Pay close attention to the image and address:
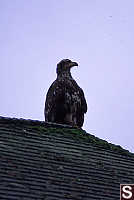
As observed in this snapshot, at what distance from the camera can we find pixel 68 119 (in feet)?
39.4

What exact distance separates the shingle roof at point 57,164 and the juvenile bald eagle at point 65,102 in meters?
1.41

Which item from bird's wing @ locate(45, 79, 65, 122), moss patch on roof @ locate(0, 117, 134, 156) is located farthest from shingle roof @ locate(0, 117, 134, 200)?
bird's wing @ locate(45, 79, 65, 122)

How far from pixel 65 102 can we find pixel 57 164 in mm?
3501

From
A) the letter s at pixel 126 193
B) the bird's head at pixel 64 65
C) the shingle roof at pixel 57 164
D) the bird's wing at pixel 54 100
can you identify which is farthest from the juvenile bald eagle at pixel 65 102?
the letter s at pixel 126 193

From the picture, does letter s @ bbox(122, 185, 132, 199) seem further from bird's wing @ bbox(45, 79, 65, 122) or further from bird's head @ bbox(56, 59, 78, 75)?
bird's head @ bbox(56, 59, 78, 75)

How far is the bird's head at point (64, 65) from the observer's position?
1249 centimetres

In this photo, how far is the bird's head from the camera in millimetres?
12492

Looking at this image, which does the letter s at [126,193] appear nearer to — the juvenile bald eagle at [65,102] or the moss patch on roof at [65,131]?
the moss patch on roof at [65,131]

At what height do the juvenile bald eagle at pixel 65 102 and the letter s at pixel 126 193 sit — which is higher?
the juvenile bald eagle at pixel 65 102

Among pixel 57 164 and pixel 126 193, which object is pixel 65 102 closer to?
pixel 57 164

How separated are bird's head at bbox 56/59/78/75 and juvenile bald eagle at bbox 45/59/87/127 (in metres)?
0.13

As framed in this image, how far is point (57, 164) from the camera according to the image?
28.0 ft

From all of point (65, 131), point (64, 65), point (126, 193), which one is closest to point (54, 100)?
A: point (64, 65)

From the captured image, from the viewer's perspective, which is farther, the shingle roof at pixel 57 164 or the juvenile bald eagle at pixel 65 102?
the juvenile bald eagle at pixel 65 102
